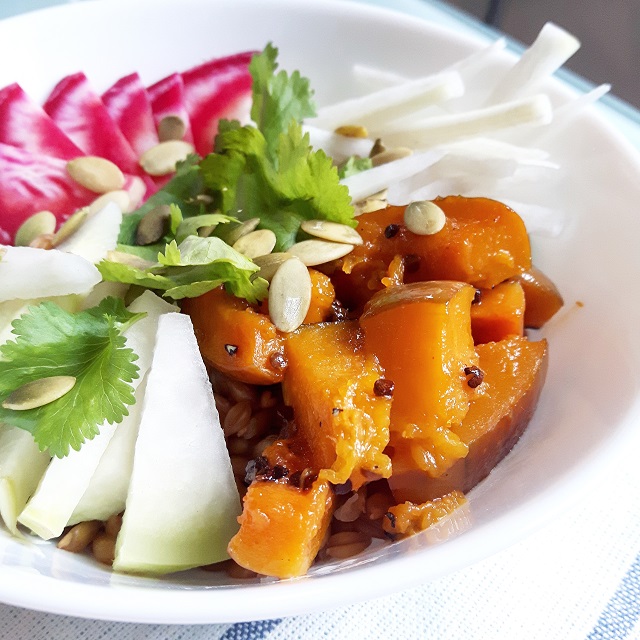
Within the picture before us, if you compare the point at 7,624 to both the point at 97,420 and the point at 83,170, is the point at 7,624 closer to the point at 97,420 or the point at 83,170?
the point at 97,420

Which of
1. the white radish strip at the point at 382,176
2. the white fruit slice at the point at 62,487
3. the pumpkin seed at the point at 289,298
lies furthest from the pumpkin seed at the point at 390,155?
the white fruit slice at the point at 62,487

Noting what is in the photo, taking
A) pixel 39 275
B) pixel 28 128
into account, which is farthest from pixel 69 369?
pixel 28 128

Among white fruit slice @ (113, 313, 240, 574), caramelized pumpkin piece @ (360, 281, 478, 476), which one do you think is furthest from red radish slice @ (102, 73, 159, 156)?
caramelized pumpkin piece @ (360, 281, 478, 476)

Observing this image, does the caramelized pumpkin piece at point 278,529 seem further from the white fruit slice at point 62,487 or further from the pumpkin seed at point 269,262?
the pumpkin seed at point 269,262

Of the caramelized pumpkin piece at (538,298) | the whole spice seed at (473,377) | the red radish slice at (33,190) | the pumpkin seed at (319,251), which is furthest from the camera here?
the red radish slice at (33,190)

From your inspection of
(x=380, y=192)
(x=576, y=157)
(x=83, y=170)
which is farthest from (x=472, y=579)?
(x=83, y=170)
